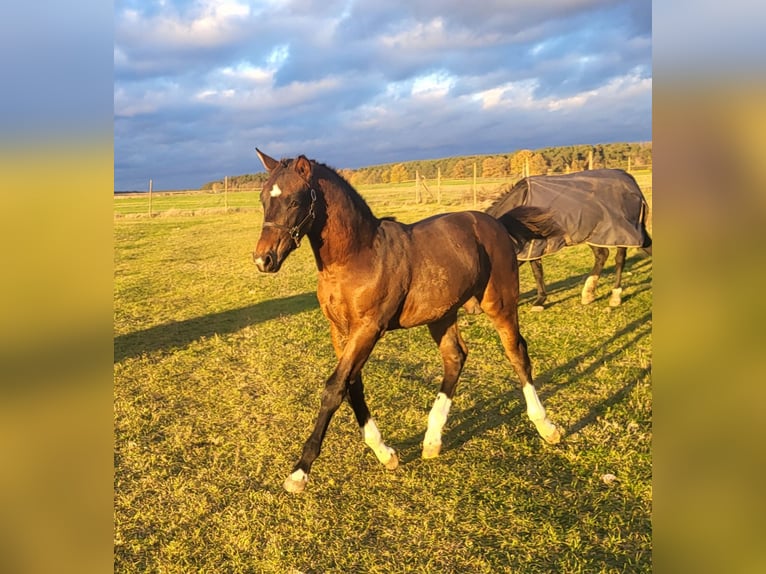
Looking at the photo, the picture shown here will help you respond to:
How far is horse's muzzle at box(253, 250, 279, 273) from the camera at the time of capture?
3.17 m

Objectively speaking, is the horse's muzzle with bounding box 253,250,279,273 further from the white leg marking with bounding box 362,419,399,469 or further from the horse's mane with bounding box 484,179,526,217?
the horse's mane with bounding box 484,179,526,217

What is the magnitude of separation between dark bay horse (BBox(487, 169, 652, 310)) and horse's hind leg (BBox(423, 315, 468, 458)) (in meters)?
4.02

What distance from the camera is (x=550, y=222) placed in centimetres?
513

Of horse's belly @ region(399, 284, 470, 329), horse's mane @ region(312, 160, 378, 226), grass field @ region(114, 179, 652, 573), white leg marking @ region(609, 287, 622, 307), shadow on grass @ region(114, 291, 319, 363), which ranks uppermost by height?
horse's mane @ region(312, 160, 378, 226)

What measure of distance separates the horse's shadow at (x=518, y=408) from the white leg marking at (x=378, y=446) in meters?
0.21

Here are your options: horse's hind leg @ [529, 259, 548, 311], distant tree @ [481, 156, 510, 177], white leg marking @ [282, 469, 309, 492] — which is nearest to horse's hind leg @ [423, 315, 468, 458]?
white leg marking @ [282, 469, 309, 492]

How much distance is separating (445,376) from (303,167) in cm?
213

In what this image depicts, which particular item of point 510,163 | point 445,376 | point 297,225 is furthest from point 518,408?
point 510,163

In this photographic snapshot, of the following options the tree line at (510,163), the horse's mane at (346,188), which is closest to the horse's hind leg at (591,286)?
the horse's mane at (346,188)

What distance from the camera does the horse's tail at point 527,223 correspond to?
5.12m

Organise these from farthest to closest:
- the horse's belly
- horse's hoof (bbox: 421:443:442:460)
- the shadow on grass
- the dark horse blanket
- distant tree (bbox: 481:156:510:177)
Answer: distant tree (bbox: 481:156:510:177)
the dark horse blanket
the shadow on grass
horse's hoof (bbox: 421:443:442:460)
the horse's belly

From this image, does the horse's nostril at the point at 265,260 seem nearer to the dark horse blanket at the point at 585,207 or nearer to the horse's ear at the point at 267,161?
the horse's ear at the point at 267,161
